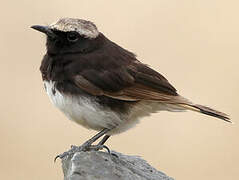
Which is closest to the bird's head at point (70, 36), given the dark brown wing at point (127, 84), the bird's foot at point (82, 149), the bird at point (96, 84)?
the bird at point (96, 84)

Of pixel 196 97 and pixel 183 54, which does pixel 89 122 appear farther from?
pixel 183 54

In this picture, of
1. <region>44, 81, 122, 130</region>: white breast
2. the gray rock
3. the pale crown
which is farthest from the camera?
the pale crown

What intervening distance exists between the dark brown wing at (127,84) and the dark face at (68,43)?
311 mm

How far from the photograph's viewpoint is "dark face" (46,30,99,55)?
32.5 feet

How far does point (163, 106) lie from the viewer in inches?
396

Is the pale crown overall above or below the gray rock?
above

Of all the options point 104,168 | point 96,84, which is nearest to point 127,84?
point 96,84

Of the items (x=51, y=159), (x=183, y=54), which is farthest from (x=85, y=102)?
(x=183, y=54)

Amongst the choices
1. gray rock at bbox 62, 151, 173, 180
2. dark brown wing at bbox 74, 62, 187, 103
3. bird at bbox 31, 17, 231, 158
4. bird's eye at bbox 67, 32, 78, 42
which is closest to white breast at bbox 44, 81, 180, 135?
bird at bbox 31, 17, 231, 158

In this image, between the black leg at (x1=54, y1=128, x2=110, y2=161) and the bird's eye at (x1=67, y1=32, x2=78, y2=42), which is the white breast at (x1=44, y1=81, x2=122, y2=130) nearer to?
the black leg at (x1=54, y1=128, x2=110, y2=161)

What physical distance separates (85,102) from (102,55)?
0.58 metres

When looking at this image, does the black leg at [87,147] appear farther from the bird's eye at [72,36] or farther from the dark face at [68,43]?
the bird's eye at [72,36]

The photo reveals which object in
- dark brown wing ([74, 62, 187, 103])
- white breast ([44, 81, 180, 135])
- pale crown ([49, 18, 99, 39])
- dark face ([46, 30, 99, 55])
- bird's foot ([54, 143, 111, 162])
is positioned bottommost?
bird's foot ([54, 143, 111, 162])

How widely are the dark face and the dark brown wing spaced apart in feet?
1.02
